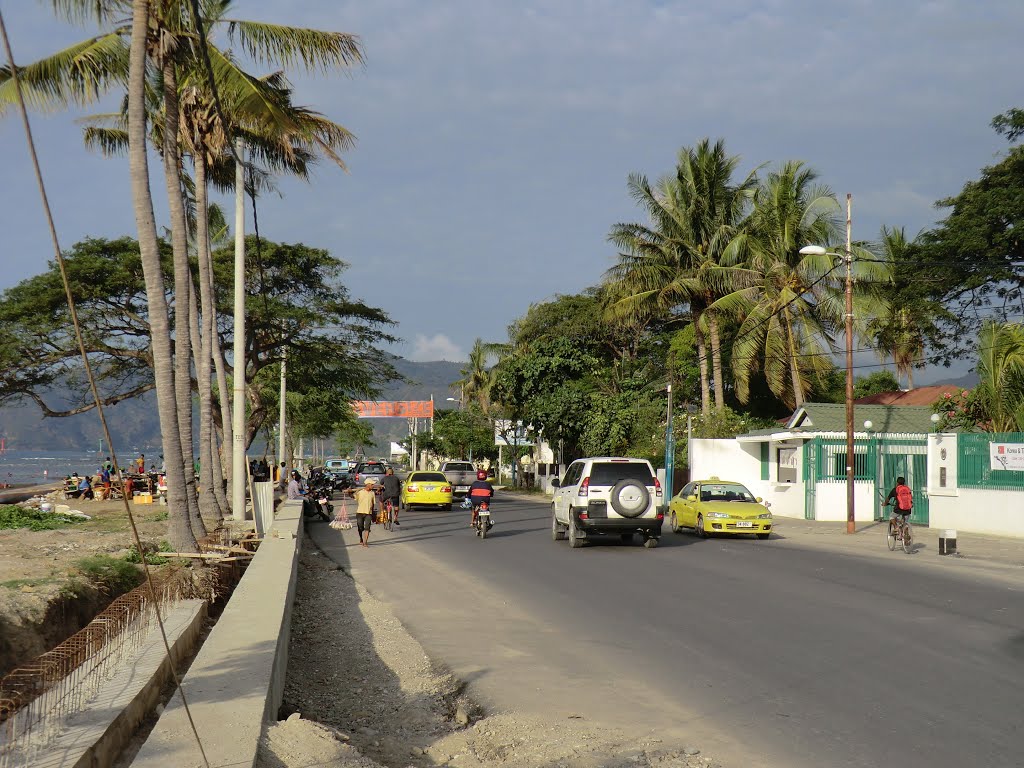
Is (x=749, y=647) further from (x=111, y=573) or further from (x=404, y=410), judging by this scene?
(x=404, y=410)

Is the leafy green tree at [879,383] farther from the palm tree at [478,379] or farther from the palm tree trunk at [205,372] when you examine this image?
the palm tree trunk at [205,372]

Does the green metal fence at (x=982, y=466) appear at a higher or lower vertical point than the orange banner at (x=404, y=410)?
lower

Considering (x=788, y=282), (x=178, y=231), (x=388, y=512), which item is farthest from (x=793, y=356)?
(x=178, y=231)

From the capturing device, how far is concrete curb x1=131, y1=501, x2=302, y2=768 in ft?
17.1

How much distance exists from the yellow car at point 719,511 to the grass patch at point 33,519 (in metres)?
15.7

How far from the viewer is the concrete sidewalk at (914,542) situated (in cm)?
2022

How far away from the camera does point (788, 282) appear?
1587 inches

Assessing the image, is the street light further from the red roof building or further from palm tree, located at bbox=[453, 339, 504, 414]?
palm tree, located at bbox=[453, 339, 504, 414]

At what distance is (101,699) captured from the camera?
6.69 meters

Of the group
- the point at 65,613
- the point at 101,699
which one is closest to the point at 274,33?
the point at 65,613

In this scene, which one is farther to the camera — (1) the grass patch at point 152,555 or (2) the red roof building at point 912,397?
(2) the red roof building at point 912,397

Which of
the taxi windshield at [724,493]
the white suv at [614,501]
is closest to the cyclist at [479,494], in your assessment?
the white suv at [614,501]

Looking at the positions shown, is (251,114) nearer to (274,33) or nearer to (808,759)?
(274,33)

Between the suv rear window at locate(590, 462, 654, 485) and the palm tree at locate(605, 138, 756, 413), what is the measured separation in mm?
23400
